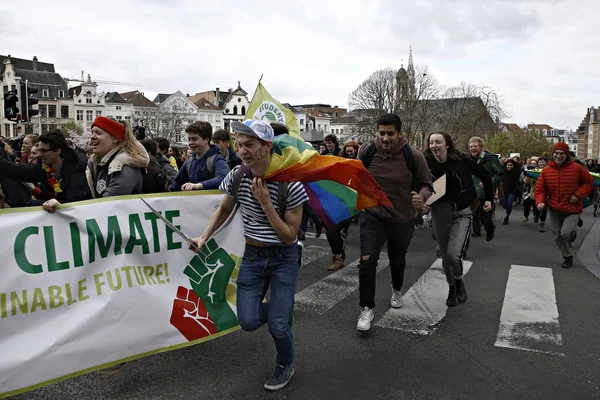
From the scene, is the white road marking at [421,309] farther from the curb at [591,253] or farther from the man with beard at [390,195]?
the curb at [591,253]

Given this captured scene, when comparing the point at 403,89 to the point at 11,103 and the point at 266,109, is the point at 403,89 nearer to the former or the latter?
the point at 11,103

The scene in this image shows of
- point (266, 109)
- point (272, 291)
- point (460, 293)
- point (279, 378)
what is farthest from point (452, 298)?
point (266, 109)

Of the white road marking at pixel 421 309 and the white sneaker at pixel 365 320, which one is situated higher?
the white sneaker at pixel 365 320

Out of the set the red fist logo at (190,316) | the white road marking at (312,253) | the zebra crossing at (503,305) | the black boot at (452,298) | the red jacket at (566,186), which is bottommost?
the white road marking at (312,253)

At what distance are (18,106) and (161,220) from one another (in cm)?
1043

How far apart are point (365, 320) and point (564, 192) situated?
480 cm

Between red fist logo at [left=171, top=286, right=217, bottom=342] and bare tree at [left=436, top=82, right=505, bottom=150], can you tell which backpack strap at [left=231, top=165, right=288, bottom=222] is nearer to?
red fist logo at [left=171, top=286, right=217, bottom=342]

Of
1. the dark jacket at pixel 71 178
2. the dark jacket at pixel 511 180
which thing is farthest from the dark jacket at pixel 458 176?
the dark jacket at pixel 511 180

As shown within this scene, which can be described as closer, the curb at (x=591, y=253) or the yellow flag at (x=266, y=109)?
the curb at (x=591, y=253)

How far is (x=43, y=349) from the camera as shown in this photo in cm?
316

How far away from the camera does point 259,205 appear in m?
3.36

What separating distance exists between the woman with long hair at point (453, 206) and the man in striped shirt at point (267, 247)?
2597 millimetres

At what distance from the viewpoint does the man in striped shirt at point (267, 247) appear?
10.4ft

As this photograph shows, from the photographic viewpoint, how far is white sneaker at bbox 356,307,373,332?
4.56 m
